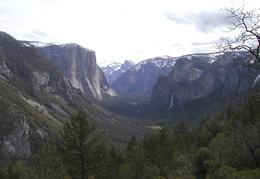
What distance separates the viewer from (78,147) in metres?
29.7

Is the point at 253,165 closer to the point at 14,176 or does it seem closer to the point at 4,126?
the point at 14,176

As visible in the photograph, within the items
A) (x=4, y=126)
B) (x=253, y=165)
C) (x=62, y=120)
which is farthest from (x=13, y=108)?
(x=253, y=165)

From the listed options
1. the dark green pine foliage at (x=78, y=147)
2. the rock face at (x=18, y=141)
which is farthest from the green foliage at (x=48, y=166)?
the rock face at (x=18, y=141)

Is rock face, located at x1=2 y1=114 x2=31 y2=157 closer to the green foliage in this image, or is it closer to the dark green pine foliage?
the green foliage

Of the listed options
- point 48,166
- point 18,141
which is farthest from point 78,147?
point 18,141

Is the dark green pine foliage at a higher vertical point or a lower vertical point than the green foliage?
higher

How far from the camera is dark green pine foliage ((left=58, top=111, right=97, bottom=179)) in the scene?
29.6 metres

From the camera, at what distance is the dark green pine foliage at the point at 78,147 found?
2962 centimetres

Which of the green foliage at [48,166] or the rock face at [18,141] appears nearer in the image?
the green foliage at [48,166]

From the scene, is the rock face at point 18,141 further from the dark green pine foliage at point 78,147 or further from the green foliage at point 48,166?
the dark green pine foliage at point 78,147

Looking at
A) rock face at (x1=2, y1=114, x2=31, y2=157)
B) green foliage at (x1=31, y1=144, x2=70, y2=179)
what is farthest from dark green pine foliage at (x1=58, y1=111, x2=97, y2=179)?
rock face at (x1=2, y1=114, x2=31, y2=157)

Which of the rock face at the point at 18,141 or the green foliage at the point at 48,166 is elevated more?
the green foliage at the point at 48,166

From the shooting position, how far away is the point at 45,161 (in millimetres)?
32438

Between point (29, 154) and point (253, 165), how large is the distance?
116 m
